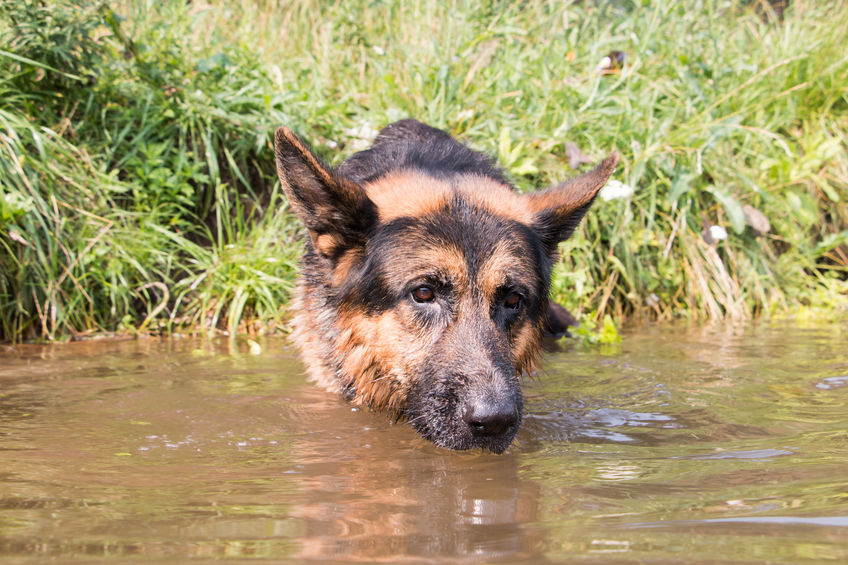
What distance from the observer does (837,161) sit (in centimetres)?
786

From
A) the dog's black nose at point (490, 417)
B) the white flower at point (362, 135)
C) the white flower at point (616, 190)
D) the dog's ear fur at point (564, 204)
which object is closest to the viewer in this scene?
the dog's black nose at point (490, 417)

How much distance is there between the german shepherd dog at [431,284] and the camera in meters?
3.21

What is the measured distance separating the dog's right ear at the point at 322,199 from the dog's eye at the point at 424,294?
1.56ft

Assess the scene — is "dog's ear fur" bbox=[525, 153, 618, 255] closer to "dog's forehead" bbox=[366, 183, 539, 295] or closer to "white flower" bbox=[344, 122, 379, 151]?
"dog's forehead" bbox=[366, 183, 539, 295]

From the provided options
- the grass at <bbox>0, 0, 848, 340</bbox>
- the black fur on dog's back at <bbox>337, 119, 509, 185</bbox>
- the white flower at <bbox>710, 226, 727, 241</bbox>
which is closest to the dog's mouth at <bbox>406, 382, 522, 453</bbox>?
the black fur on dog's back at <bbox>337, 119, 509, 185</bbox>

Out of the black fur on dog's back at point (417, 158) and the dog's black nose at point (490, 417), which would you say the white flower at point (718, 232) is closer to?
the black fur on dog's back at point (417, 158)

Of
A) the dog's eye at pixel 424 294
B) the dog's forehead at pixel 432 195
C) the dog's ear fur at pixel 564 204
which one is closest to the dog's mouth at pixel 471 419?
the dog's eye at pixel 424 294

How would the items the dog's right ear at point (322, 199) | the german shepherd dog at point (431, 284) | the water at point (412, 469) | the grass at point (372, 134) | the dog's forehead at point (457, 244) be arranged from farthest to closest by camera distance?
the grass at point (372, 134) < the dog's right ear at point (322, 199) < the dog's forehead at point (457, 244) < the german shepherd dog at point (431, 284) < the water at point (412, 469)

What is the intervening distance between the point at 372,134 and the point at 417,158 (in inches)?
90.1

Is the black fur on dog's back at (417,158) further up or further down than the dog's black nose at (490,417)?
A: further up

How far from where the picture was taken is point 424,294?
347 cm

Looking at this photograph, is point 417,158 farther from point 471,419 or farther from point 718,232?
point 718,232

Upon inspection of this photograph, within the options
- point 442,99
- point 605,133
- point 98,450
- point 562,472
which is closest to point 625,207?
point 605,133

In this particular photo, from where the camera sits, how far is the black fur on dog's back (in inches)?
173
